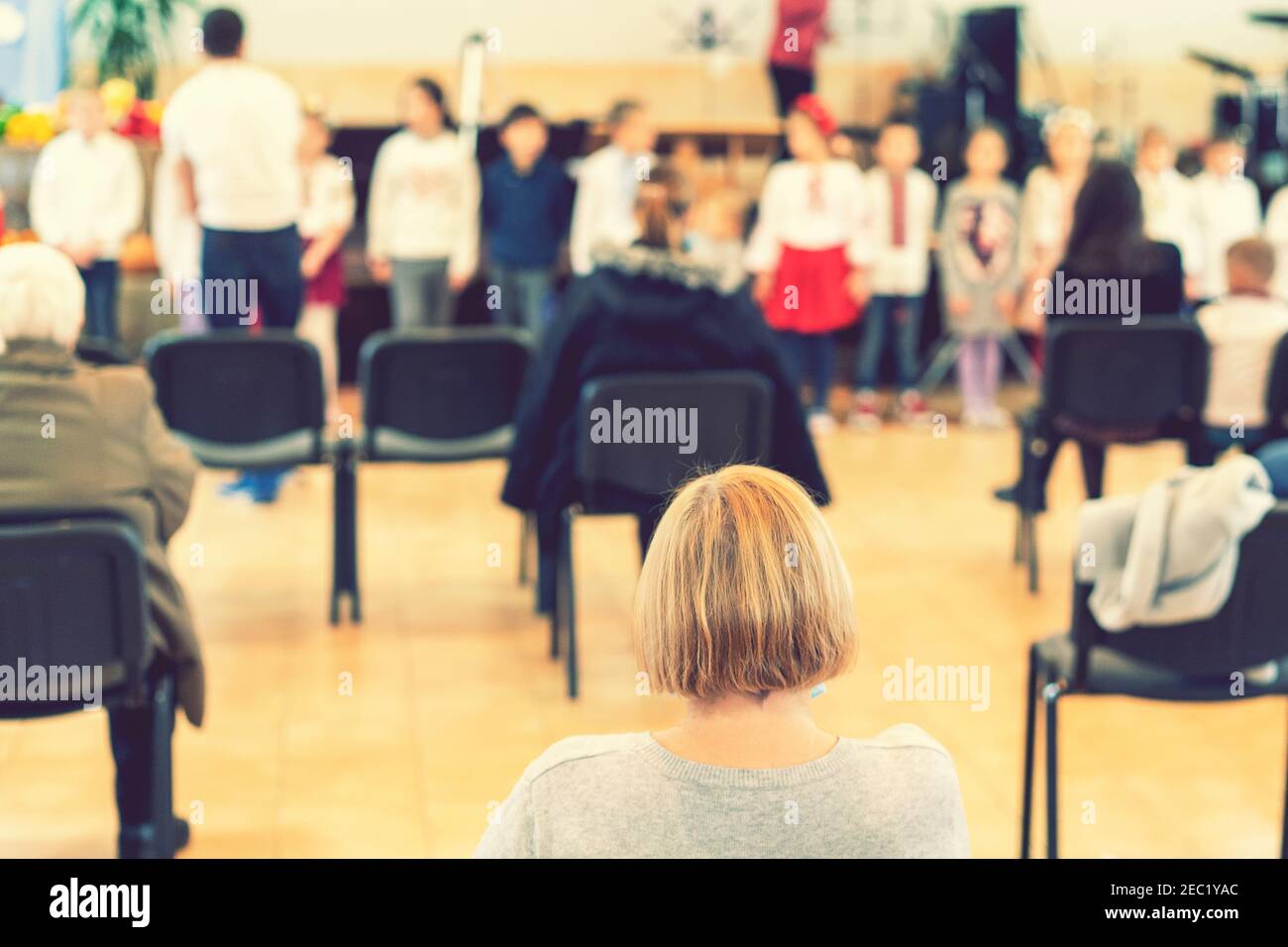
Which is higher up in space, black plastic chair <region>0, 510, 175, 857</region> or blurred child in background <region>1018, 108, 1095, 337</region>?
blurred child in background <region>1018, 108, 1095, 337</region>

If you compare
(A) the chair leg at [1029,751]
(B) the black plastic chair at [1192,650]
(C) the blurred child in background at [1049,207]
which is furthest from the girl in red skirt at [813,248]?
(B) the black plastic chair at [1192,650]

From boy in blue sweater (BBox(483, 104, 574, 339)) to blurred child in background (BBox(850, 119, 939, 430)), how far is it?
1.47 meters

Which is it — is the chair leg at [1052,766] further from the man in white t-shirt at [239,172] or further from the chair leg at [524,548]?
the man in white t-shirt at [239,172]

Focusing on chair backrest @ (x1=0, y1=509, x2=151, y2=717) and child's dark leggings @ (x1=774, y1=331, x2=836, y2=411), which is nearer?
chair backrest @ (x1=0, y1=509, x2=151, y2=717)

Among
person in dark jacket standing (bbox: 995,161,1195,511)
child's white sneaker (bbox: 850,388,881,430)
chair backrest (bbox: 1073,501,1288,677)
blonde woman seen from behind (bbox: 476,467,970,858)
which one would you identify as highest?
person in dark jacket standing (bbox: 995,161,1195,511)

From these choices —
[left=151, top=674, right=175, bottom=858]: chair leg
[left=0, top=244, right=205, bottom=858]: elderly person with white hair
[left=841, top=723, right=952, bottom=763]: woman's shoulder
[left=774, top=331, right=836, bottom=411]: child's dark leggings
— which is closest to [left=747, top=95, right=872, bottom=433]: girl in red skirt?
[left=774, top=331, right=836, bottom=411]: child's dark leggings

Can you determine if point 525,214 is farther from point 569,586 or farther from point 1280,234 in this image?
point 569,586

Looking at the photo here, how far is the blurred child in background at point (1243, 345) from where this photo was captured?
475 centimetres

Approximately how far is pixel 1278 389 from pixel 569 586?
6.78 feet

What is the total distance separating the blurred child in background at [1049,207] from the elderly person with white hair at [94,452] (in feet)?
17.3

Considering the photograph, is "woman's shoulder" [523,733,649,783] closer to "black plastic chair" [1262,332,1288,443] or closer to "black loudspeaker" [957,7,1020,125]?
"black plastic chair" [1262,332,1288,443]

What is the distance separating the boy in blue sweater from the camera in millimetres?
7293

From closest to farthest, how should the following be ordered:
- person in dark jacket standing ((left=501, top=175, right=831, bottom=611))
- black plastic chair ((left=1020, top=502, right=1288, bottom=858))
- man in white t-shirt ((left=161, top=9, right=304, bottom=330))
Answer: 1. black plastic chair ((left=1020, top=502, right=1288, bottom=858))
2. person in dark jacket standing ((left=501, top=175, right=831, bottom=611))
3. man in white t-shirt ((left=161, top=9, right=304, bottom=330))

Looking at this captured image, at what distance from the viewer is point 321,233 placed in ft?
22.2
